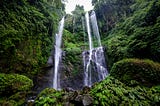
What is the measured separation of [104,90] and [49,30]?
1065 centimetres

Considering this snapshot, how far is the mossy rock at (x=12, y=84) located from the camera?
922 centimetres

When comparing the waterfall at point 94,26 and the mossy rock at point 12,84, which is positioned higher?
the waterfall at point 94,26

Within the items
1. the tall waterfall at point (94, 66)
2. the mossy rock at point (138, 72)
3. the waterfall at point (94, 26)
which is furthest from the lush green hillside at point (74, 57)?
the waterfall at point (94, 26)

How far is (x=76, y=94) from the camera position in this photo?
567cm

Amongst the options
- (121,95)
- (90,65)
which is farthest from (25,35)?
(121,95)

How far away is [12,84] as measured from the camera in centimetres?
954

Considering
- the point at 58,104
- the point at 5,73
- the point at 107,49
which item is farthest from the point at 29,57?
the point at 58,104

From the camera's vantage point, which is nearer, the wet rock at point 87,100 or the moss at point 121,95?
the wet rock at point 87,100

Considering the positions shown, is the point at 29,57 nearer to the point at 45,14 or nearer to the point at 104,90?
the point at 45,14

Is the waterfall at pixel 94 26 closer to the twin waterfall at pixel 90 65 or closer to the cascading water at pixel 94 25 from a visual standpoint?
the cascading water at pixel 94 25

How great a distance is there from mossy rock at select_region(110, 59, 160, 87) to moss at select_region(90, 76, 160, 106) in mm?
870

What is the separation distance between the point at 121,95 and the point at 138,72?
2197 mm

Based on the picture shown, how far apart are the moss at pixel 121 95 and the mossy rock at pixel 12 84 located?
5.09 m

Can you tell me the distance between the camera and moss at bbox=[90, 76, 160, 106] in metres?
5.57
